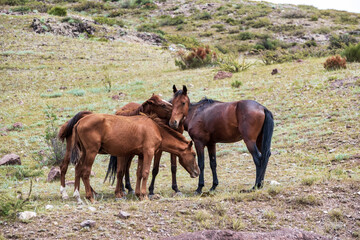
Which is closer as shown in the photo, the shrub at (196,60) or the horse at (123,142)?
the horse at (123,142)

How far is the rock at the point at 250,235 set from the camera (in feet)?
16.6

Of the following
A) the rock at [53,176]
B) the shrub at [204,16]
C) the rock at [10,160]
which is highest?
the shrub at [204,16]

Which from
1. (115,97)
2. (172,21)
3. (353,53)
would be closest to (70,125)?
(115,97)

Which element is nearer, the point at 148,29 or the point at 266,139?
the point at 266,139

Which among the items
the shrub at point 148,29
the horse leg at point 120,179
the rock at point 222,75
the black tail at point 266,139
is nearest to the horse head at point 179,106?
the horse leg at point 120,179

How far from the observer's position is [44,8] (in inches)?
1641

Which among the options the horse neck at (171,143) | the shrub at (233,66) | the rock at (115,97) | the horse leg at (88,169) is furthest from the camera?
the shrub at (233,66)

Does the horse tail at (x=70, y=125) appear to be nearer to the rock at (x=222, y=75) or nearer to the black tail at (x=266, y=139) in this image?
the black tail at (x=266, y=139)

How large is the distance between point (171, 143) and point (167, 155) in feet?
15.2

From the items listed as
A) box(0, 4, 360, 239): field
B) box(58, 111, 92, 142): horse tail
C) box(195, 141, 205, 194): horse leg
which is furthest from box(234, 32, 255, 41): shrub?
box(58, 111, 92, 142): horse tail

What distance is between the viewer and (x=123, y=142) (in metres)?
7.21

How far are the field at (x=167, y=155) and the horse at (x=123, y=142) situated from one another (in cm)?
53

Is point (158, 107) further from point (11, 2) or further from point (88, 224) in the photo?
point (11, 2)

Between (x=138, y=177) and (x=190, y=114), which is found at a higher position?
(x=190, y=114)
